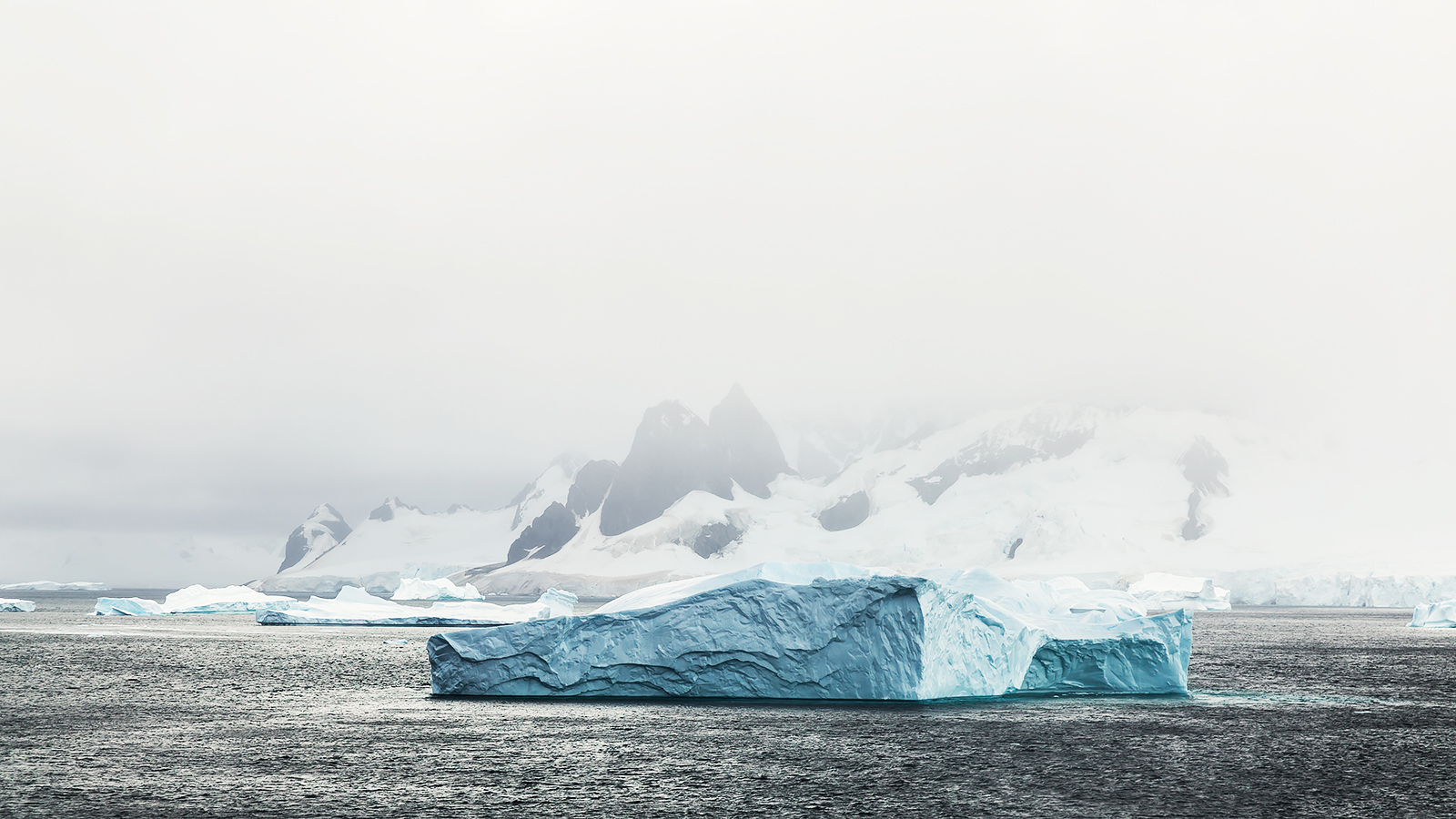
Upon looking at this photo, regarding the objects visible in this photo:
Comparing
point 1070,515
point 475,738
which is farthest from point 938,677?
point 1070,515

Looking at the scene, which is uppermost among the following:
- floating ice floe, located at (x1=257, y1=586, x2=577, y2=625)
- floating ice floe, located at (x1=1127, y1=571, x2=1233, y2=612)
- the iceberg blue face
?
the iceberg blue face

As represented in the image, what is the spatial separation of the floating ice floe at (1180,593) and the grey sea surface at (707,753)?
298ft

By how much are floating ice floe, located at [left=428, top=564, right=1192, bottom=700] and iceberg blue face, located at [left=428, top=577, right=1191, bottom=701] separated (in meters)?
0.03

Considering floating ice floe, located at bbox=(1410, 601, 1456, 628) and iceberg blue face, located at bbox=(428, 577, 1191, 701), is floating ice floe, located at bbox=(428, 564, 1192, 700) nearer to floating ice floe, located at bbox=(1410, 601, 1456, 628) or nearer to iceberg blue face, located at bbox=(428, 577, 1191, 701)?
iceberg blue face, located at bbox=(428, 577, 1191, 701)

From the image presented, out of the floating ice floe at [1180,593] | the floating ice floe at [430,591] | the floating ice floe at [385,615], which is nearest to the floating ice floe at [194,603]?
the floating ice floe at [430,591]

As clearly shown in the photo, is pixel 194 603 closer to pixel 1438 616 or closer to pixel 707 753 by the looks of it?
pixel 707 753

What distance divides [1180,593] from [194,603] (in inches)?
4070

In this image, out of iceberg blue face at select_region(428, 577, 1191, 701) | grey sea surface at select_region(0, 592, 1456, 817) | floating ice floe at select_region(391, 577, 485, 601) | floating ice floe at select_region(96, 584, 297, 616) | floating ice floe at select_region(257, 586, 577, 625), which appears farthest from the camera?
floating ice floe at select_region(391, 577, 485, 601)

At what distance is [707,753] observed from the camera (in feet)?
58.2

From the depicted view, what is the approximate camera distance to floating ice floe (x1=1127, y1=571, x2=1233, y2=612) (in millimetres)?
118062

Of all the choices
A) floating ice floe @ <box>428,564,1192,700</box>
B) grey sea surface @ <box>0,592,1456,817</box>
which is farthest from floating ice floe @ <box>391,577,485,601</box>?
floating ice floe @ <box>428,564,1192,700</box>

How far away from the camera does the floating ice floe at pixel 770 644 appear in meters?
24.8

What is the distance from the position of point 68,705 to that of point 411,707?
8635mm

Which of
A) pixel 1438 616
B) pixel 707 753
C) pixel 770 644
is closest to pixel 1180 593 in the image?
pixel 1438 616
